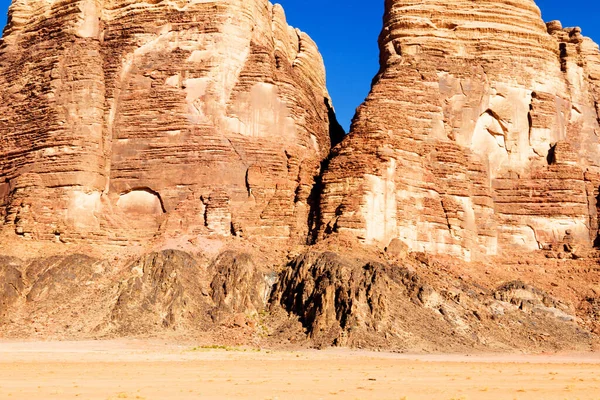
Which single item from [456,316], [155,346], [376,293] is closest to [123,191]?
[155,346]

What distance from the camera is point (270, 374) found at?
2873 centimetres

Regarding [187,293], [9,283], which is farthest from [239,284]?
[9,283]

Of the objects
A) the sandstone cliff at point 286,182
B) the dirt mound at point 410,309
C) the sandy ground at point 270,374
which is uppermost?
the sandstone cliff at point 286,182

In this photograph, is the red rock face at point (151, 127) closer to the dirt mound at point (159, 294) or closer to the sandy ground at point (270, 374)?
the dirt mound at point (159, 294)

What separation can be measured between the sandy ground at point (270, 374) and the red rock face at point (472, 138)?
1169 cm

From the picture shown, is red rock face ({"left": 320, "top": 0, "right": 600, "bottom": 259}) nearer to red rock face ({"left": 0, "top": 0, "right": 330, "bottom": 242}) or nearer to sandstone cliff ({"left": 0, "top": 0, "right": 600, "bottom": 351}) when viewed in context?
sandstone cliff ({"left": 0, "top": 0, "right": 600, "bottom": 351})

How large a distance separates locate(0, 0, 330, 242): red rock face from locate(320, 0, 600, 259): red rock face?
16.5 feet

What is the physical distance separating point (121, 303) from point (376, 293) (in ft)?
42.6

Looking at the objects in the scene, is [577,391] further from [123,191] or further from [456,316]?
[123,191]

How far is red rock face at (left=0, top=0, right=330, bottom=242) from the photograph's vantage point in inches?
1954

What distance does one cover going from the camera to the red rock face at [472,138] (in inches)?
1874

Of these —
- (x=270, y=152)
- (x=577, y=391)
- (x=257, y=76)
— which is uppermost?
(x=257, y=76)

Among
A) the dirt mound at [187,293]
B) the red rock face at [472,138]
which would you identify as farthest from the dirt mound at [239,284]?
the red rock face at [472,138]

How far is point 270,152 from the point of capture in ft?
171
